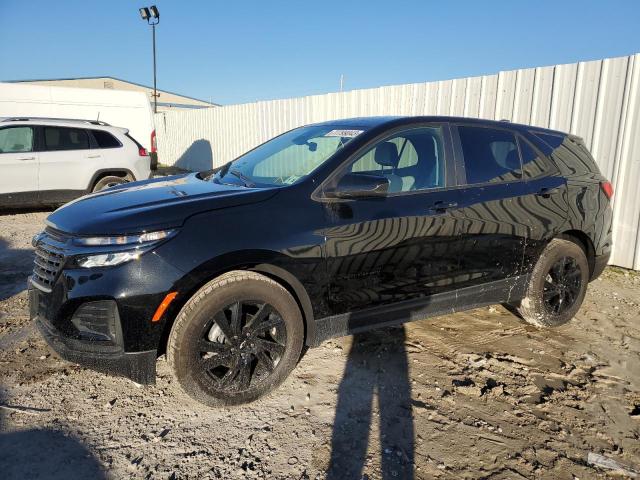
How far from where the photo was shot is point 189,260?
2434 mm

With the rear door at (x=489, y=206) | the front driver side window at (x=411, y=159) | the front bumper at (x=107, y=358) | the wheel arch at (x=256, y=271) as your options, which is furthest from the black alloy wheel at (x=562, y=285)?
the front bumper at (x=107, y=358)

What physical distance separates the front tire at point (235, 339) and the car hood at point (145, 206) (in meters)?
0.42

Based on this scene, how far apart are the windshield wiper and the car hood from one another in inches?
3.6

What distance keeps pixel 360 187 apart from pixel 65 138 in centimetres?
715

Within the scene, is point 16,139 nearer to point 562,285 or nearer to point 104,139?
point 104,139

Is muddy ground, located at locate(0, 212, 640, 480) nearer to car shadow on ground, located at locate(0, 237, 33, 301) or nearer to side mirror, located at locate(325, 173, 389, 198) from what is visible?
car shadow on ground, located at locate(0, 237, 33, 301)

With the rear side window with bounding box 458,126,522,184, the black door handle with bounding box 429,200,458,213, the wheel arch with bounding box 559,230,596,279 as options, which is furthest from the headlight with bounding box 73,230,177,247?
the wheel arch with bounding box 559,230,596,279

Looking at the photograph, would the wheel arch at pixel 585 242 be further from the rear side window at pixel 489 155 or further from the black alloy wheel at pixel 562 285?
the rear side window at pixel 489 155

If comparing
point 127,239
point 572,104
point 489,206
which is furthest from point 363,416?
point 572,104

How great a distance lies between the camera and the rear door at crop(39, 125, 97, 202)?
7.80m

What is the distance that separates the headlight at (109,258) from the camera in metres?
2.36

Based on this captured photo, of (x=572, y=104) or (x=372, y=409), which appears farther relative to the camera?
(x=572, y=104)

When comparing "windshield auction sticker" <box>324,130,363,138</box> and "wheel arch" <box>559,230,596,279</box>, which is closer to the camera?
"windshield auction sticker" <box>324,130,363,138</box>

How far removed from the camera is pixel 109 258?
237 cm
